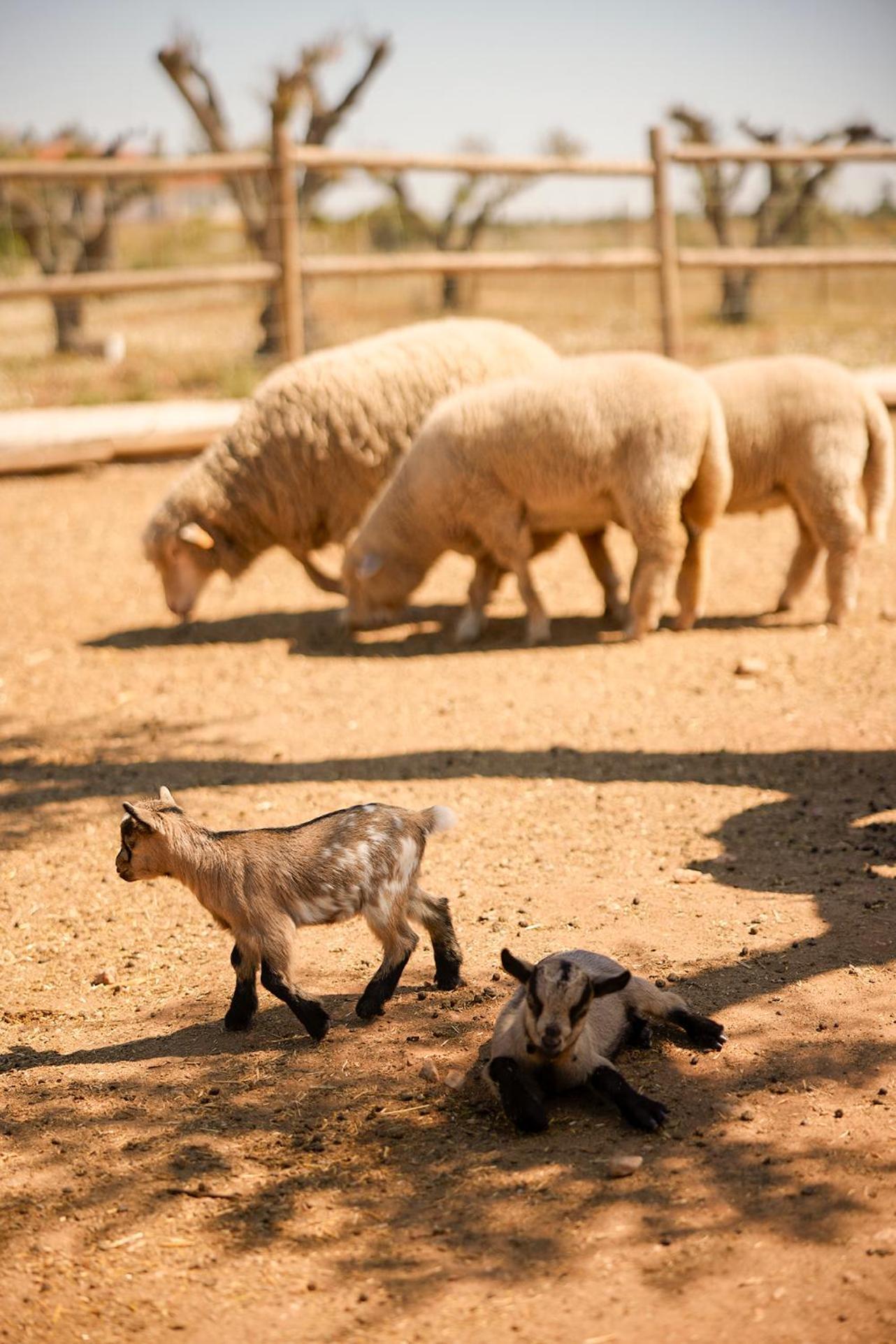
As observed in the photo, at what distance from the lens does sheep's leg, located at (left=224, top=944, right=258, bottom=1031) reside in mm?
4344

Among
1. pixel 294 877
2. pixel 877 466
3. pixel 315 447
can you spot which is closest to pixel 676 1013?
pixel 294 877

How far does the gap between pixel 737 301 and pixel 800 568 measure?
40.9 ft

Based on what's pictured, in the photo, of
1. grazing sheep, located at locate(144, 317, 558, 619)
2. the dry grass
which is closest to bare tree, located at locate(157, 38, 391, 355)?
the dry grass

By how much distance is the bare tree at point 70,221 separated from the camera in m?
19.2

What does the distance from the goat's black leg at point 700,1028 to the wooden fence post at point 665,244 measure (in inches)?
455

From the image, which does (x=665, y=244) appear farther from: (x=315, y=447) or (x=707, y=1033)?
(x=707, y=1033)

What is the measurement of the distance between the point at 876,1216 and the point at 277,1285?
1402 millimetres

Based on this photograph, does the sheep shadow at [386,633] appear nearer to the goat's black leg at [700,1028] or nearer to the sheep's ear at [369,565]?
the sheep's ear at [369,565]

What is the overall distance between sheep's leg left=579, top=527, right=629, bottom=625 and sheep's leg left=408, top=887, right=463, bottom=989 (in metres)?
5.37

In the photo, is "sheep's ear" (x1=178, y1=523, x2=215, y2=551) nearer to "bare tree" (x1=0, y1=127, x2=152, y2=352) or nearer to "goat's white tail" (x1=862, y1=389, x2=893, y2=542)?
"goat's white tail" (x1=862, y1=389, x2=893, y2=542)

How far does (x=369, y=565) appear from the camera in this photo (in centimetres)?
973

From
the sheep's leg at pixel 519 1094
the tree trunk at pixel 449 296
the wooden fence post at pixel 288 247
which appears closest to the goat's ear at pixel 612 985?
the sheep's leg at pixel 519 1094

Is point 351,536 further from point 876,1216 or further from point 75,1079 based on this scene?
point 876,1216

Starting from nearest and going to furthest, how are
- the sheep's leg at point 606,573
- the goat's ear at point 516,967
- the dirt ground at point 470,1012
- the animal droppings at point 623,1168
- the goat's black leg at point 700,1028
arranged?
the dirt ground at point 470,1012
the animal droppings at point 623,1168
the goat's ear at point 516,967
the goat's black leg at point 700,1028
the sheep's leg at point 606,573
